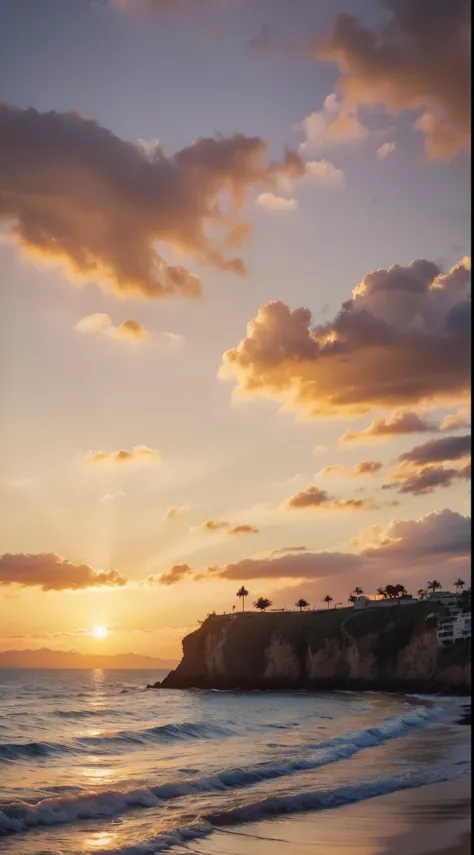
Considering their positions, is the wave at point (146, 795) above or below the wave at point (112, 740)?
above

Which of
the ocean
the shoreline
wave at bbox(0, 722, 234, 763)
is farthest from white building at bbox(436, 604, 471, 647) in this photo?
wave at bbox(0, 722, 234, 763)

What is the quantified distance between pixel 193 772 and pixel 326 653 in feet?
311

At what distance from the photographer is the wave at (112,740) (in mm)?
43344

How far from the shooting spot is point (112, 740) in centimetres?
5009

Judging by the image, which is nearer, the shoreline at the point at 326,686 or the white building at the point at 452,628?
the shoreline at the point at 326,686

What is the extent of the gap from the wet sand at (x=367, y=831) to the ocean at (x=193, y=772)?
0.48 meters

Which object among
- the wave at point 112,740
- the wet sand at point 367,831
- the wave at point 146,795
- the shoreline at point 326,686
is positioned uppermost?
the wet sand at point 367,831

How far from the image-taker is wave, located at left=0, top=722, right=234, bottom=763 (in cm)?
4334

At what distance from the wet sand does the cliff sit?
6989cm

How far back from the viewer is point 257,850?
65.4 ft

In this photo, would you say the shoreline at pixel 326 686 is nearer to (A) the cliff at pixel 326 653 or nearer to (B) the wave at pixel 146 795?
(A) the cliff at pixel 326 653

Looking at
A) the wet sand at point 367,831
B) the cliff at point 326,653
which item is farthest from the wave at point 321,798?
the cliff at point 326,653

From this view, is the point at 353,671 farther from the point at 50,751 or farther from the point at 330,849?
the point at 330,849

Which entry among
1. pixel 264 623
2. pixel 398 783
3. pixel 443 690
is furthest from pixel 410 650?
pixel 398 783
